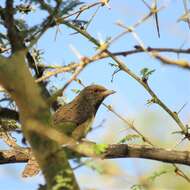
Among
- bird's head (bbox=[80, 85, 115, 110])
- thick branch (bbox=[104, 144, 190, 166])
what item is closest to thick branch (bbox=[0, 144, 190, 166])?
thick branch (bbox=[104, 144, 190, 166])

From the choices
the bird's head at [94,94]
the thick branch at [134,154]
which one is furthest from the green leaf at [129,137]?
the bird's head at [94,94]

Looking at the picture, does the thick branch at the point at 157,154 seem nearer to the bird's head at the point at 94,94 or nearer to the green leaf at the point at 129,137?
the green leaf at the point at 129,137

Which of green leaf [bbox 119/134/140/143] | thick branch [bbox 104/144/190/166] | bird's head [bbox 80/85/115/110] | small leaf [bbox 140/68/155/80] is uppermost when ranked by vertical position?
bird's head [bbox 80/85/115/110]

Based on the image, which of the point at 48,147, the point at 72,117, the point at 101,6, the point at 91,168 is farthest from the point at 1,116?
the point at 72,117

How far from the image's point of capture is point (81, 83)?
439cm

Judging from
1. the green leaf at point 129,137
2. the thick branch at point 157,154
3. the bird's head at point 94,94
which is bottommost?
the thick branch at point 157,154

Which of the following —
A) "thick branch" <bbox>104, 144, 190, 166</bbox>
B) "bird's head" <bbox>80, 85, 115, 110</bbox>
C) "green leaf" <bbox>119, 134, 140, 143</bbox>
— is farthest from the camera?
"bird's head" <bbox>80, 85, 115, 110</bbox>

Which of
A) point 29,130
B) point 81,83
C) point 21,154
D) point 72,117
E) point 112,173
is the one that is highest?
point 72,117

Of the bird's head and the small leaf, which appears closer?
the small leaf

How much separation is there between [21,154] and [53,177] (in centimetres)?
181

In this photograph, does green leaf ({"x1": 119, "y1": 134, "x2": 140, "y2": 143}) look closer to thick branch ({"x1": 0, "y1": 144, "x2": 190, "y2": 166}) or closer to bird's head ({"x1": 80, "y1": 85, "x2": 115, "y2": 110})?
thick branch ({"x1": 0, "y1": 144, "x2": 190, "y2": 166})

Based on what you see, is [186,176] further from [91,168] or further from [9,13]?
[9,13]

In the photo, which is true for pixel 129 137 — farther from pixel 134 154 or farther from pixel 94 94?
pixel 94 94

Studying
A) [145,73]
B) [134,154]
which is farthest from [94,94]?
[134,154]
